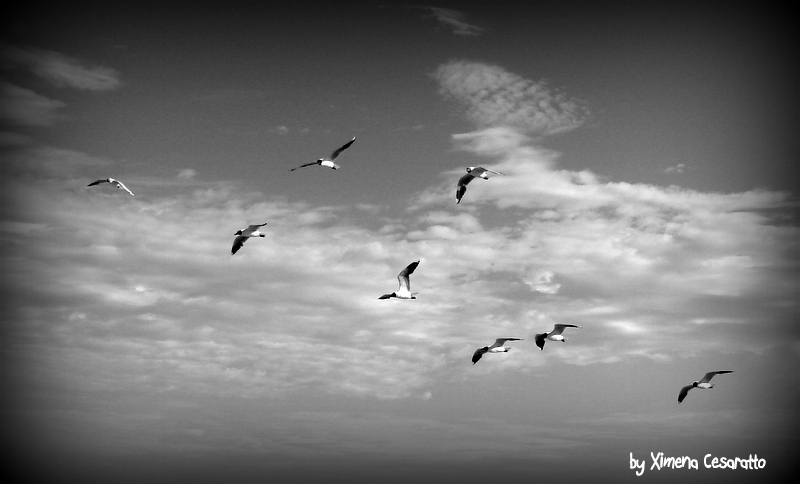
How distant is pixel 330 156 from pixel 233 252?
399 inches

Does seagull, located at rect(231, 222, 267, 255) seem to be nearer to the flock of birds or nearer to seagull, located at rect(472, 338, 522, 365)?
the flock of birds

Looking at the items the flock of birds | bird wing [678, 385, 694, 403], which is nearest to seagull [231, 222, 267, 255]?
the flock of birds

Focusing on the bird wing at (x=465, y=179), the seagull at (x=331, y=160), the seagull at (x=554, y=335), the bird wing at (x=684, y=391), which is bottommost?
the bird wing at (x=684, y=391)

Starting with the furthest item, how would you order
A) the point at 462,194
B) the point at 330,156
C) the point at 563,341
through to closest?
the point at 563,341
the point at 330,156
the point at 462,194

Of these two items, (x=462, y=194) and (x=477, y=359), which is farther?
(x=477, y=359)

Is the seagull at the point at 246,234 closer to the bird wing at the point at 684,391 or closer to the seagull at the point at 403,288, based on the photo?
the seagull at the point at 403,288

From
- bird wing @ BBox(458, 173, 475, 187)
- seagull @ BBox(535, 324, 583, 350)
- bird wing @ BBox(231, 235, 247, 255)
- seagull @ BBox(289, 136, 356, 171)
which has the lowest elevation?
seagull @ BBox(535, 324, 583, 350)

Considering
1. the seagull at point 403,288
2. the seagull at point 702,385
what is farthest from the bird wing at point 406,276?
the seagull at point 702,385

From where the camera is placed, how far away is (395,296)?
47094 mm

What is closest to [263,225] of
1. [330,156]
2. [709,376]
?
[330,156]

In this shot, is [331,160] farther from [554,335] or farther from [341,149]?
[554,335]

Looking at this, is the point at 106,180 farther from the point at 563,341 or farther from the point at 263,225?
the point at 563,341

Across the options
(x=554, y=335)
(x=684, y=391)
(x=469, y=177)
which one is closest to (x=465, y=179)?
(x=469, y=177)

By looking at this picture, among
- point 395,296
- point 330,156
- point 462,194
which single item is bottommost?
point 395,296
